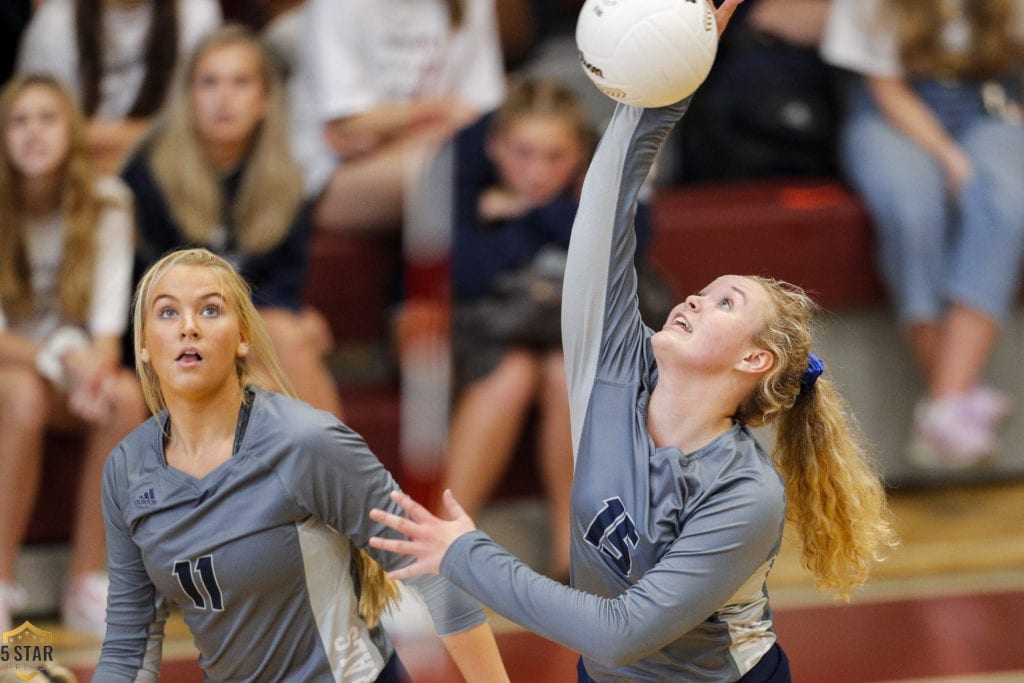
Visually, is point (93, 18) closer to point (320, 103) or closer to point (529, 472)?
point (320, 103)

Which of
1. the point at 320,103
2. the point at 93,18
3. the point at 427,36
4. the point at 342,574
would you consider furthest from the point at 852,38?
the point at 342,574

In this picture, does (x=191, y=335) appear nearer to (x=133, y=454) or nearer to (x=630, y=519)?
(x=133, y=454)

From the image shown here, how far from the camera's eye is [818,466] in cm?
227

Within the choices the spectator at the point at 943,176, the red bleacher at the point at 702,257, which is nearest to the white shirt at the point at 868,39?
the spectator at the point at 943,176

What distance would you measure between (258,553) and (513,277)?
1.91 metres

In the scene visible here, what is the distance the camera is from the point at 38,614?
3.79 m

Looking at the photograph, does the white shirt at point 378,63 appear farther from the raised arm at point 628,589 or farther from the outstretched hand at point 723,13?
the raised arm at point 628,589

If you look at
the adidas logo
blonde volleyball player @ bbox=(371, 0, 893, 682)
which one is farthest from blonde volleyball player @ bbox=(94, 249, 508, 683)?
blonde volleyball player @ bbox=(371, 0, 893, 682)

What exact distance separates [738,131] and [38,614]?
2585 millimetres

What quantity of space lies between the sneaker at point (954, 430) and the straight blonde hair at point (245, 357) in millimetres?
2385

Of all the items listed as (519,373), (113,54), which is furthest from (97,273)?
(519,373)

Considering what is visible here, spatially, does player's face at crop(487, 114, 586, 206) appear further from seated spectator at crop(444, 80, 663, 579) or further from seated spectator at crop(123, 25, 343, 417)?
seated spectator at crop(123, 25, 343, 417)

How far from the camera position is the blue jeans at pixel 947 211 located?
4309mm

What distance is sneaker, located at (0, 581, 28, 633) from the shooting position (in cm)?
342
